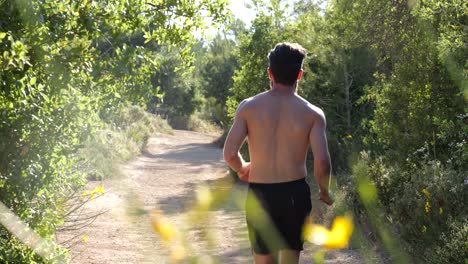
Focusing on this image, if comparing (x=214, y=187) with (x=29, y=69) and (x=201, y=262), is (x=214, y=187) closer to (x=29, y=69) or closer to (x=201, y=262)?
(x=201, y=262)

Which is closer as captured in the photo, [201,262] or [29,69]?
[29,69]

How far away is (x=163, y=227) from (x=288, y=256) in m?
7.35

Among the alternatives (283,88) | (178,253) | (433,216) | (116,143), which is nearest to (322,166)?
(283,88)

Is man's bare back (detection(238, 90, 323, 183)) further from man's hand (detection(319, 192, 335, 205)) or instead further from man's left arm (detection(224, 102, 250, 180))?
man's hand (detection(319, 192, 335, 205))

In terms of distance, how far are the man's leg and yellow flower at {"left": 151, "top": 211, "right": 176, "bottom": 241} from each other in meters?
6.15

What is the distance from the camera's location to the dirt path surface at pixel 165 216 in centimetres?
876

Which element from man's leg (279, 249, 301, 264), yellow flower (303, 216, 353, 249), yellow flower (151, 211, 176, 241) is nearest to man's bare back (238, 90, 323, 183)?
man's leg (279, 249, 301, 264)

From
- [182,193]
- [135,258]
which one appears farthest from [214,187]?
[135,258]

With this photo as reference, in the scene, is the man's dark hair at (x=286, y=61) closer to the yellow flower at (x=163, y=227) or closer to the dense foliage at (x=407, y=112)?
the dense foliage at (x=407, y=112)

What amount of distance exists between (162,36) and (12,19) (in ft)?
6.31

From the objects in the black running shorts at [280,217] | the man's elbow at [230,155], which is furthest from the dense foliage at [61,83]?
the black running shorts at [280,217]

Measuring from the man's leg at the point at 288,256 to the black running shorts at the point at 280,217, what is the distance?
25 mm

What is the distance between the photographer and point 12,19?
504cm

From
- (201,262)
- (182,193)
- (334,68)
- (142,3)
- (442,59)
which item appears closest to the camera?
(142,3)
